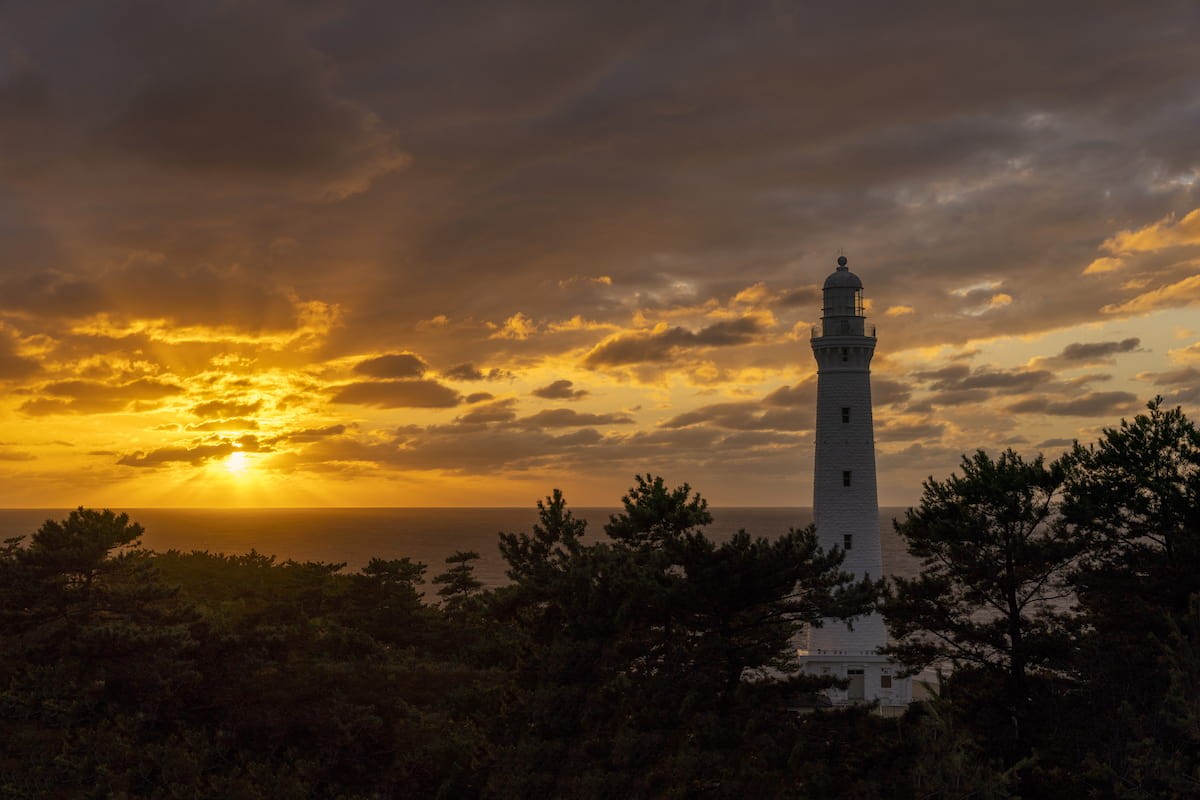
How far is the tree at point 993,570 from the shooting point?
85.1 feet

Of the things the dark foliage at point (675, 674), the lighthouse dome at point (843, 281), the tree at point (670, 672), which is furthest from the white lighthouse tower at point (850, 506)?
the tree at point (670, 672)

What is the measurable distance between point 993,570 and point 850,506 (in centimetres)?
1810

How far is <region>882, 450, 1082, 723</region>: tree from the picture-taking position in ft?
85.1

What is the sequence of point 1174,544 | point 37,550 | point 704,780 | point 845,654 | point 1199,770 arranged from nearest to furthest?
point 1199,770 < point 704,780 < point 1174,544 < point 37,550 < point 845,654

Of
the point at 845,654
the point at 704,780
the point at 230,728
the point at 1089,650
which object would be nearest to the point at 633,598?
the point at 704,780

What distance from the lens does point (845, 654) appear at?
147ft

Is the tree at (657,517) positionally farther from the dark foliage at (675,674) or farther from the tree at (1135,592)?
the tree at (1135,592)

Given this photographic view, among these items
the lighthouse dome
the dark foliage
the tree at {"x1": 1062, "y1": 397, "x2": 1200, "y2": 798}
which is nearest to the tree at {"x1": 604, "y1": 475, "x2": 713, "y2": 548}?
the dark foliage

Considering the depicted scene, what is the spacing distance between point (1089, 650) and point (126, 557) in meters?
31.0

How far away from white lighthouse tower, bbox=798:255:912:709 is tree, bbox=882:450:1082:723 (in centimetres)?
1633

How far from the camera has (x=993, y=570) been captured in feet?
86.5

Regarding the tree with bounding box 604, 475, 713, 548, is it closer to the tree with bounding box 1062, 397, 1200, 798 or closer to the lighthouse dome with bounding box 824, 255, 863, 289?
the tree with bounding box 1062, 397, 1200, 798

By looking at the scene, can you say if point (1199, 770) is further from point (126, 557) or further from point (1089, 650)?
point (126, 557)

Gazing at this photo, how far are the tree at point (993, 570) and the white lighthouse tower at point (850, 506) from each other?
1633cm
